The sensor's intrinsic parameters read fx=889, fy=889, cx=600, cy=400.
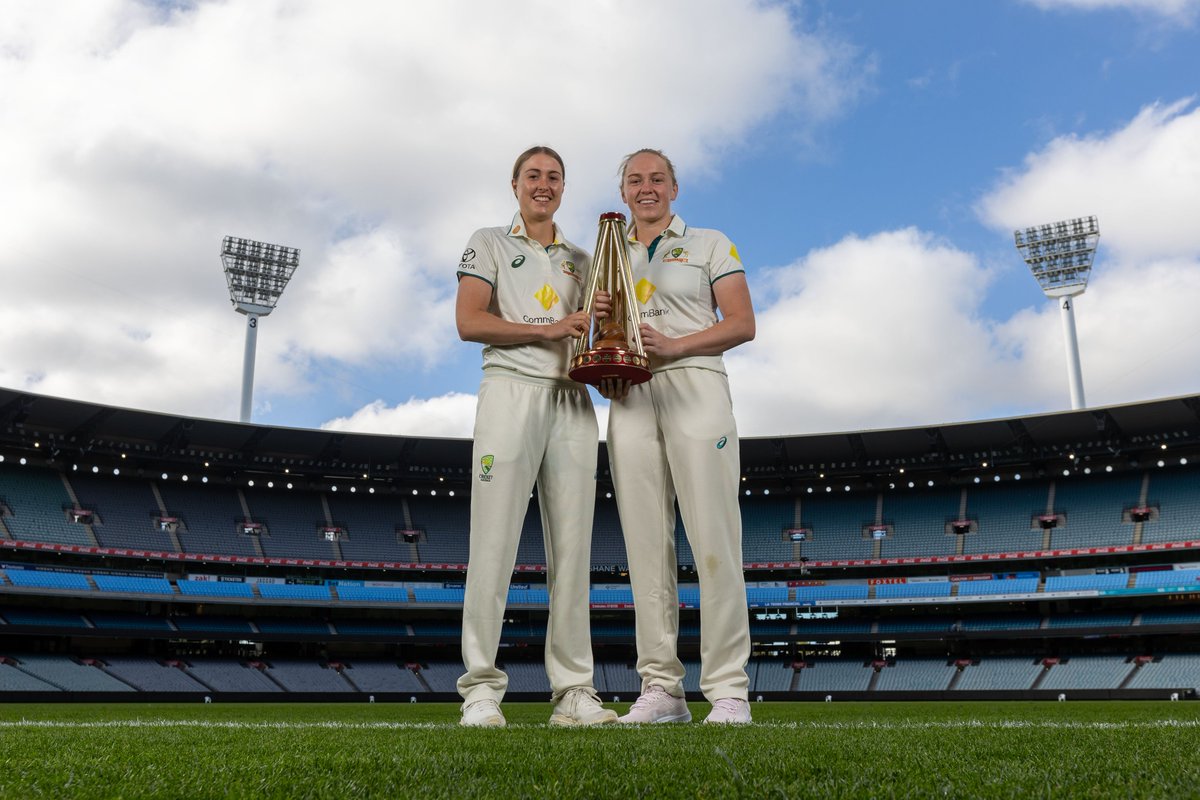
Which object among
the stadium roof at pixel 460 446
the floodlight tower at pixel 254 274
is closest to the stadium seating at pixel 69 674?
the stadium roof at pixel 460 446

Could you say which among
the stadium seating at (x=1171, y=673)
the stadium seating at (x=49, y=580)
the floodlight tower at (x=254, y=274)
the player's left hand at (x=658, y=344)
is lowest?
the stadium seating at (x=1171, y=673)

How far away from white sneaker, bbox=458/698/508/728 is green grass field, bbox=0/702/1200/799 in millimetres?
1005

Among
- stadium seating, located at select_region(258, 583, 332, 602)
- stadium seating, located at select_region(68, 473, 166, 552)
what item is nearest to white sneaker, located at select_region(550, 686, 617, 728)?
stadium seating, located at select_region(258, 583, 332, 602)

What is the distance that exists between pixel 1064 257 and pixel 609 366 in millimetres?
45621

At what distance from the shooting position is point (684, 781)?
6.94 ft

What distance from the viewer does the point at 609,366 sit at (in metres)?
4.95

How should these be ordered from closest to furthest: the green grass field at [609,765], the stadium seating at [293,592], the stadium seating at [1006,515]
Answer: the green grass field at [609,765], the stadium seating at [1006,515], the stadium seating at [293,592]

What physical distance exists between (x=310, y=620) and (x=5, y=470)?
14.6m

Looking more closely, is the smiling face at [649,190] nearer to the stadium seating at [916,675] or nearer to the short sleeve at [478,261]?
the short sleeve at [478,261]

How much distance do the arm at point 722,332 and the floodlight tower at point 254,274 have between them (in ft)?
135

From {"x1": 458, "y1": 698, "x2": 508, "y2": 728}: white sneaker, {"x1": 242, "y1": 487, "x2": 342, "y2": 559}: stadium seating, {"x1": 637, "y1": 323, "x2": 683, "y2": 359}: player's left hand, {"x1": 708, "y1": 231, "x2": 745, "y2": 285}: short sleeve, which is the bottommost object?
{"x1": 242, "y1": 487, "x2": 342, "y2": 559}: stadium seating

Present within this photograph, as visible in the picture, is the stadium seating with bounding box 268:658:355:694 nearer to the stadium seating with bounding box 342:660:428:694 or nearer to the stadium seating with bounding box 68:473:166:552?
the stadium seating with bounding box 342:660:428:694

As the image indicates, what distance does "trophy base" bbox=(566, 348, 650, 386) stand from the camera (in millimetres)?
4945

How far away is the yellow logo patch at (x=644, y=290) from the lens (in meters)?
5.68
